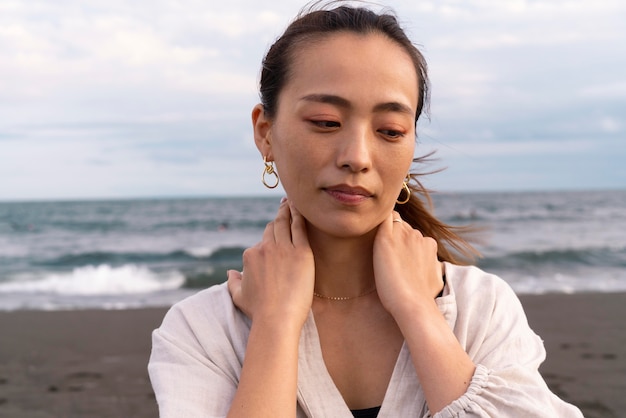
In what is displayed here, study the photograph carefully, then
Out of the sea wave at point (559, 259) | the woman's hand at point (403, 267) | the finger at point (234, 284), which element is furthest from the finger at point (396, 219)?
the sea wave at point (559, 259)

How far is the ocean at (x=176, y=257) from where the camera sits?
12234 mm

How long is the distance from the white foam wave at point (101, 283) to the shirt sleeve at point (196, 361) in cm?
1065

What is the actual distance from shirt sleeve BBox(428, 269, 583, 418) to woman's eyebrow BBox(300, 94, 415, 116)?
1.95ft

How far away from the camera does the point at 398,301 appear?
2.00m

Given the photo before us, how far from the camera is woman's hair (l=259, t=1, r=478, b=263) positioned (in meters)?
2.08

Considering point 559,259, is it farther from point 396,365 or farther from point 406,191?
point 396,365

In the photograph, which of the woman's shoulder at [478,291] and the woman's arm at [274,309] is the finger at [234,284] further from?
the woman's shoulder at [478,291]

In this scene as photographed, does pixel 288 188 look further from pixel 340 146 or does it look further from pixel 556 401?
pixel 556 401

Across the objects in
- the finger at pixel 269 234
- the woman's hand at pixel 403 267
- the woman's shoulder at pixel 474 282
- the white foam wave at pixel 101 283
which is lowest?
the white foam wave at pixel 101 283

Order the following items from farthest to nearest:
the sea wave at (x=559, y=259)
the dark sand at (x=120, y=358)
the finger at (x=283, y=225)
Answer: the sea wave at (x=559, y=259) < the dark sand at (x=120, y=358) < the finger at (x=283, y=225)

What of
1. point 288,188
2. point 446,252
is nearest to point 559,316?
point 446,252

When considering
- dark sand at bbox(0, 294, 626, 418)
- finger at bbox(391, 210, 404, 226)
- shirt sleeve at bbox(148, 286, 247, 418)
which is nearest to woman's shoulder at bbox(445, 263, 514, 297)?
finger at bbox(391, 210, 404, 226)

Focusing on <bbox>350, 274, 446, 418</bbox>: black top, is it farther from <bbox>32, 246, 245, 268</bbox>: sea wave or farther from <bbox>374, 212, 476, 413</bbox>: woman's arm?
<bbox>32, 246, 245, 268</bbox>: sea wave

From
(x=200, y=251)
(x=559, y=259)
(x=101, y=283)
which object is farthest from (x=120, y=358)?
(x=559, y=259)
